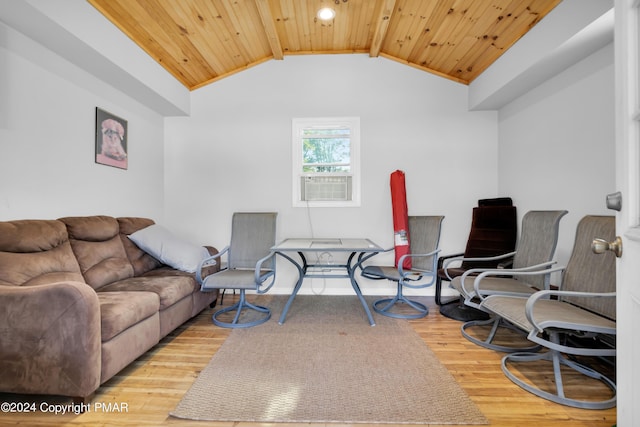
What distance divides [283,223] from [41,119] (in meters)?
2.40

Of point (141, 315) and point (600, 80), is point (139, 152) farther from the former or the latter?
point (600, 80)

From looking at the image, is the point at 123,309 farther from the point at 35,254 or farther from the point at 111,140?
the point at 111,140

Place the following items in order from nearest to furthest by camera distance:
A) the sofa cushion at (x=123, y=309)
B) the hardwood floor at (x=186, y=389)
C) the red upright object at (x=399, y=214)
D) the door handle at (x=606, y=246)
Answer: the door handle at (x=606, y=246), the hardwood floor at (x=186, y=389), the sofa cushion at (x=123, y=309), the red upright object at (x=399, y=214)

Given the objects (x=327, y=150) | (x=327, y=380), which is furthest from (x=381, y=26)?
(x=327, y=380)

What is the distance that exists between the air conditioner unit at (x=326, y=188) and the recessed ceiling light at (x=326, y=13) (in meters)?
1.70

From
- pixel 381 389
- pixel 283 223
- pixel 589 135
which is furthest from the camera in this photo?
pixel 283 223

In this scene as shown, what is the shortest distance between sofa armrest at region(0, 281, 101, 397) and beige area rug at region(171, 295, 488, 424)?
58 centimetres

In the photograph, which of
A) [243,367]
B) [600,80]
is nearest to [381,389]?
[243,367]

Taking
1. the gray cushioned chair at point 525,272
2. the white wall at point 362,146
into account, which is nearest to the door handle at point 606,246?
the gray cushioned chair at point 525,272

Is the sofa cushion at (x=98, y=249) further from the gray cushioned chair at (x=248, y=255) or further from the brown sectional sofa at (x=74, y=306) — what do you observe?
the gray cushioned chair at (x=248, y=255)

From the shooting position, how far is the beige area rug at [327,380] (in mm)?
1512

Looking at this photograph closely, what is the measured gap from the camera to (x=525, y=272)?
2.15 m

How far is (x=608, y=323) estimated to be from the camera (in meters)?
1.58

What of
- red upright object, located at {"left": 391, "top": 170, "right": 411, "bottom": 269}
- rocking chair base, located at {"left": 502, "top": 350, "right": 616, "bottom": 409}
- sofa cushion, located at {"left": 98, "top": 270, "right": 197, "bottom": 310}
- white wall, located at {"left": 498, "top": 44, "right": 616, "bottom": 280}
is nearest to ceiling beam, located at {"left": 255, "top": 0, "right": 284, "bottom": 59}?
red upright object, located at {"left": 391, "top": 170, "right": 411, "bottom": 269}
